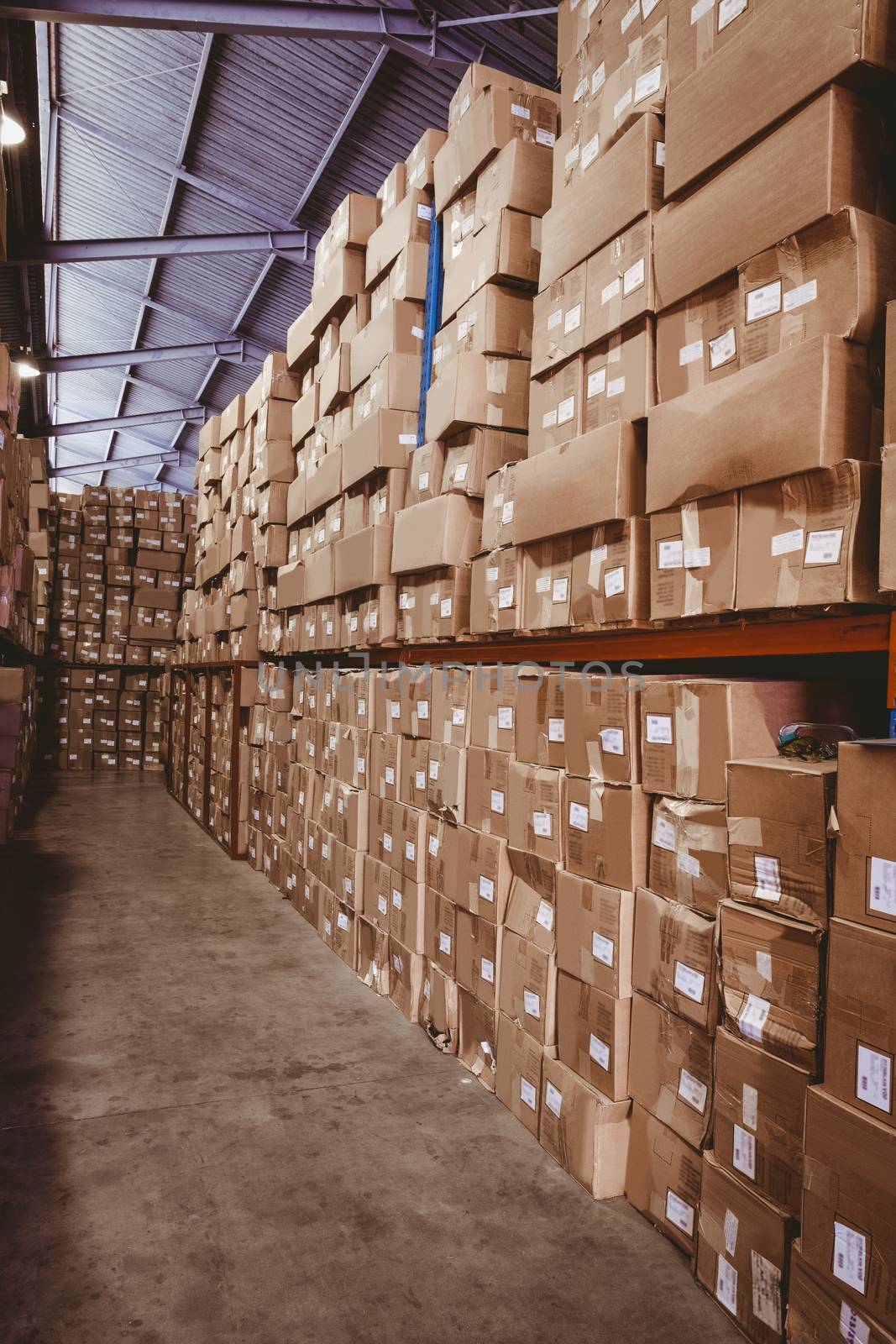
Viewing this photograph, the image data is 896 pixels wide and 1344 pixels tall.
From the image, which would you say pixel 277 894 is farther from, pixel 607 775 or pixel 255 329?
pixel 255 329

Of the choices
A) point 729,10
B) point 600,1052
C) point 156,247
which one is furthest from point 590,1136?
point 156,247

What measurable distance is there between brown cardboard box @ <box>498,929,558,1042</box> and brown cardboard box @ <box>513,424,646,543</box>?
1.31 metres

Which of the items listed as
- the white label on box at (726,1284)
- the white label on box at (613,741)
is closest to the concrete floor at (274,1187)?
the white label on box at (726,1284)

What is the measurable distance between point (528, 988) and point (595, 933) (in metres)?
0.46

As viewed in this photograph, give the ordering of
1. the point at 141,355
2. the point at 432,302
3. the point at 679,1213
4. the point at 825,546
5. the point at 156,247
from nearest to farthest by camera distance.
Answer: the point at 825,546 < the point at 679,1213 < the point at 432,302 < the point at 156,247 < the point at 141,355

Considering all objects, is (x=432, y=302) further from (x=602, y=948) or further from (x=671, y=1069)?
(x=671, y=1069)

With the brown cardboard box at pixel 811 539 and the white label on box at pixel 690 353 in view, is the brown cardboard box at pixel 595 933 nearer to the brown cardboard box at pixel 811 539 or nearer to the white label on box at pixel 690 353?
the brown cardboard box at pixel 811 539

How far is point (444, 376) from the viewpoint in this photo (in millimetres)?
3418

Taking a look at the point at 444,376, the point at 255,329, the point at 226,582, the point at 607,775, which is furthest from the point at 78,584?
the point at 607,775

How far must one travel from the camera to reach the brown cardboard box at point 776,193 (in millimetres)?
1769

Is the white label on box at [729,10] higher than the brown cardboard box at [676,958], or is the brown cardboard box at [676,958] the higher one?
the white label on box at [729,10]

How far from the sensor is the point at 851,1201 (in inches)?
62.2

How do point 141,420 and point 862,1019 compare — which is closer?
point 862,1019

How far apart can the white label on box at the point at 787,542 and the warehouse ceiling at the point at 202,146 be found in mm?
5678
